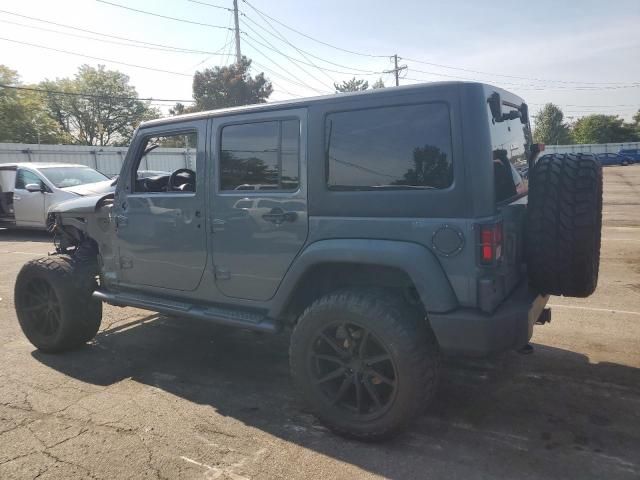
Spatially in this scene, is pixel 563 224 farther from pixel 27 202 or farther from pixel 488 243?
pixel 27 202

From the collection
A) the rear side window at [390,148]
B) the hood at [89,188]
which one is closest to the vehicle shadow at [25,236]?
the hood at [89,188]

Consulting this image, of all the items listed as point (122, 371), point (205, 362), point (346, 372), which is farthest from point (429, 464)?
point (122, 371)

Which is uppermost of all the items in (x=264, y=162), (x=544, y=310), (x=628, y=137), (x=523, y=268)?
(x=628, y=137)

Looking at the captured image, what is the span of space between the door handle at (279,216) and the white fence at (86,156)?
57.7ft

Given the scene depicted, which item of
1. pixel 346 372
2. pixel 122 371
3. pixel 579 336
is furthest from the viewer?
pixel 579 336

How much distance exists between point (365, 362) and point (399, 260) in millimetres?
690

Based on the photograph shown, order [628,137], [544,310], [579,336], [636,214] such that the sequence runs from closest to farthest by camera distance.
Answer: [544,310] < [579,336] < [636,214] < [628,137]

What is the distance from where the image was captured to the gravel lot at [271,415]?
2881 mm

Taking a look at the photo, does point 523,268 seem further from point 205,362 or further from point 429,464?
point 205,362

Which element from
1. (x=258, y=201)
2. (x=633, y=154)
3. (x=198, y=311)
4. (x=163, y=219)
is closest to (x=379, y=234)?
(x=258, y=201)

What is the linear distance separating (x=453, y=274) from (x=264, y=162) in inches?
61.3

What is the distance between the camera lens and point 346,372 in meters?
3.20

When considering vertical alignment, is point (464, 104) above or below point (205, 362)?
above

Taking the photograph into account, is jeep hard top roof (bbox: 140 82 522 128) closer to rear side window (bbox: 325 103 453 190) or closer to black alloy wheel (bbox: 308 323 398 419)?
rear side window (bbox: 325 103 453 190)
